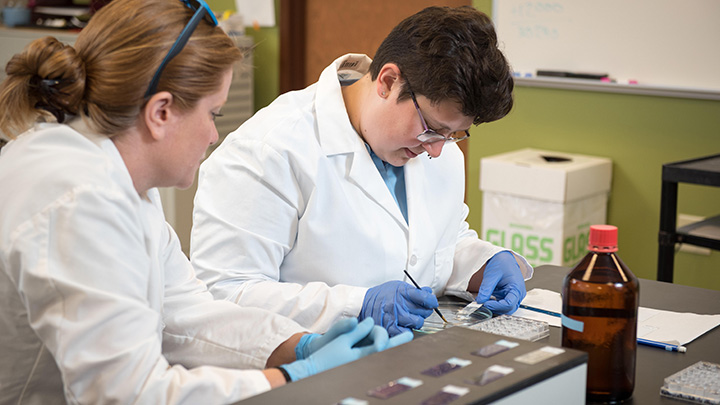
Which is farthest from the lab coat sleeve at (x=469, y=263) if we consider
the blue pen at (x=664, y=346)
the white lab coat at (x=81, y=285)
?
the white lab coat at (x=81, y=285)

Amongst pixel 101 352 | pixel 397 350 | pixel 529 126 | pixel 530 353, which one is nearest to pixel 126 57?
pixel 101 352

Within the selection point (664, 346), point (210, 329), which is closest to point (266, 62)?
point (210, 329)

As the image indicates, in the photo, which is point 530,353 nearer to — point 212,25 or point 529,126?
point 212,25

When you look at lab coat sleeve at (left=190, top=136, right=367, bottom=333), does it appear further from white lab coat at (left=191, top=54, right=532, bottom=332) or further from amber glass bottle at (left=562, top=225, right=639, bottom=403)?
amber glass bottle at (left=562, top=225, right=639, bottom=403)

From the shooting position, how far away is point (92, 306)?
2.89 feet

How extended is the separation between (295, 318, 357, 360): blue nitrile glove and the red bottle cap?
320 mm

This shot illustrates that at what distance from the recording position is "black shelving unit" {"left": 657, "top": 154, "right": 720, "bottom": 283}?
2.37 metres

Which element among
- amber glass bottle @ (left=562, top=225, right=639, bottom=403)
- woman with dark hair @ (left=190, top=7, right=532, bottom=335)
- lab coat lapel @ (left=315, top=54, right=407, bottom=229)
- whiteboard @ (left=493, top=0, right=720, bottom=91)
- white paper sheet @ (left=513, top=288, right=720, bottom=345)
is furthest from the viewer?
whiteboard @ (left=493, top=0, right=720, bottom=91)

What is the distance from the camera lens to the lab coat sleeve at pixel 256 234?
136cm

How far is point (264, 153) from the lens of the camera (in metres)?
1.45

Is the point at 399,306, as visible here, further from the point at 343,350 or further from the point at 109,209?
the point at 109,209

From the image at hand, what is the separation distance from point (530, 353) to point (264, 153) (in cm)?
71

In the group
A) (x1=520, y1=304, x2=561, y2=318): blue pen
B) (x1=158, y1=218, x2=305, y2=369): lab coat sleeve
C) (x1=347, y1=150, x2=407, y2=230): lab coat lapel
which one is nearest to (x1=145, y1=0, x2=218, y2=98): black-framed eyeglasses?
(x1=158, y1=218, x2=305, y2=369): lab coat sleeve

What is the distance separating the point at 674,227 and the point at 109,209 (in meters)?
1.96
